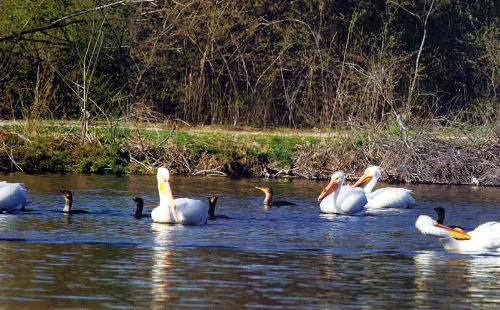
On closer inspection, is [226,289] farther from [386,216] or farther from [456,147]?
[456,147]

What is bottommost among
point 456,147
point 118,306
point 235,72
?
point 118,306

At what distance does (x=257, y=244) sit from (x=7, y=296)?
4339mm

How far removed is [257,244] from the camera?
12.5 m

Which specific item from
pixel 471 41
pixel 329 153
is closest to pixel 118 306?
pixel 329 153

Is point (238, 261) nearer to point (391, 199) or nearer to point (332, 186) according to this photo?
point (332, 186)

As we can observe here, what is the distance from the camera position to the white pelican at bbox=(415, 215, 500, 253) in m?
12.2

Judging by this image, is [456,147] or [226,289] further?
[456,147]

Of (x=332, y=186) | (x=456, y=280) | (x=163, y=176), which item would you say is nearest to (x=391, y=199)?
(x=332, y=186)

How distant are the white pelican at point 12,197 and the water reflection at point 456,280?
6.39m

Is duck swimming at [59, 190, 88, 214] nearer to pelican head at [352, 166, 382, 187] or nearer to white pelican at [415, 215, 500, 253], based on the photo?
white pelican at [415, 215, 500, 253]

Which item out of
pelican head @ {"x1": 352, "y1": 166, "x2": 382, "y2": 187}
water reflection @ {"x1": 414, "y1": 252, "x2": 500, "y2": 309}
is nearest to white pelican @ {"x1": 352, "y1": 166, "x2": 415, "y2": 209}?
pelican head @ {"x1": 352, "y1": 166, "x2": 382, "y2": 187}

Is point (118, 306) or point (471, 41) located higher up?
point (471, 41)

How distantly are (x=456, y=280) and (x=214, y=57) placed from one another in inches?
779

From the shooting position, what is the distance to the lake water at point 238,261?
894cm
